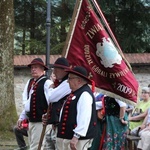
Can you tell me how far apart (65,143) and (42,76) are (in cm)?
150

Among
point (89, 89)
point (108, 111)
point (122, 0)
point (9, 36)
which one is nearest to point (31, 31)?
point (122, 0)

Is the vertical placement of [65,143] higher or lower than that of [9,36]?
lower

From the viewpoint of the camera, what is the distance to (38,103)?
663cm

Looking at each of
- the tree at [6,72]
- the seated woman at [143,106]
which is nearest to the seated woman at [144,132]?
the seated woman at [143,106]

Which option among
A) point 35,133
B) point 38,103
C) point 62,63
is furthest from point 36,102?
point 62,63

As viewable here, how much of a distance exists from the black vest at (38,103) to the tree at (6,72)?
17.7 feet

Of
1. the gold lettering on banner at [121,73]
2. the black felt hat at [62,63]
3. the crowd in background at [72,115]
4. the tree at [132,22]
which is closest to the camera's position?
the crowd in background at [72,115]

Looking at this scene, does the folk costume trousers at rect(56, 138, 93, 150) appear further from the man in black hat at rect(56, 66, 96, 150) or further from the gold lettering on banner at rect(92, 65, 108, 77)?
the gold lettering on banner at rect(92, 65, 108, 77)

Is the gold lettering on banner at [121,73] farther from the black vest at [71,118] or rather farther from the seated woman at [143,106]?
the seated woman at [143,106]

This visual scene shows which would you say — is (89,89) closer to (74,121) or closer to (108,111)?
(74,121)

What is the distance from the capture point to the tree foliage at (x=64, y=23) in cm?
2066

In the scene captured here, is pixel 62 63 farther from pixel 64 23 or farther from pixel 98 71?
pixel 64 23

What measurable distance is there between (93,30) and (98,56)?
13.3 inches

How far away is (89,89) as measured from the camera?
5.48m
